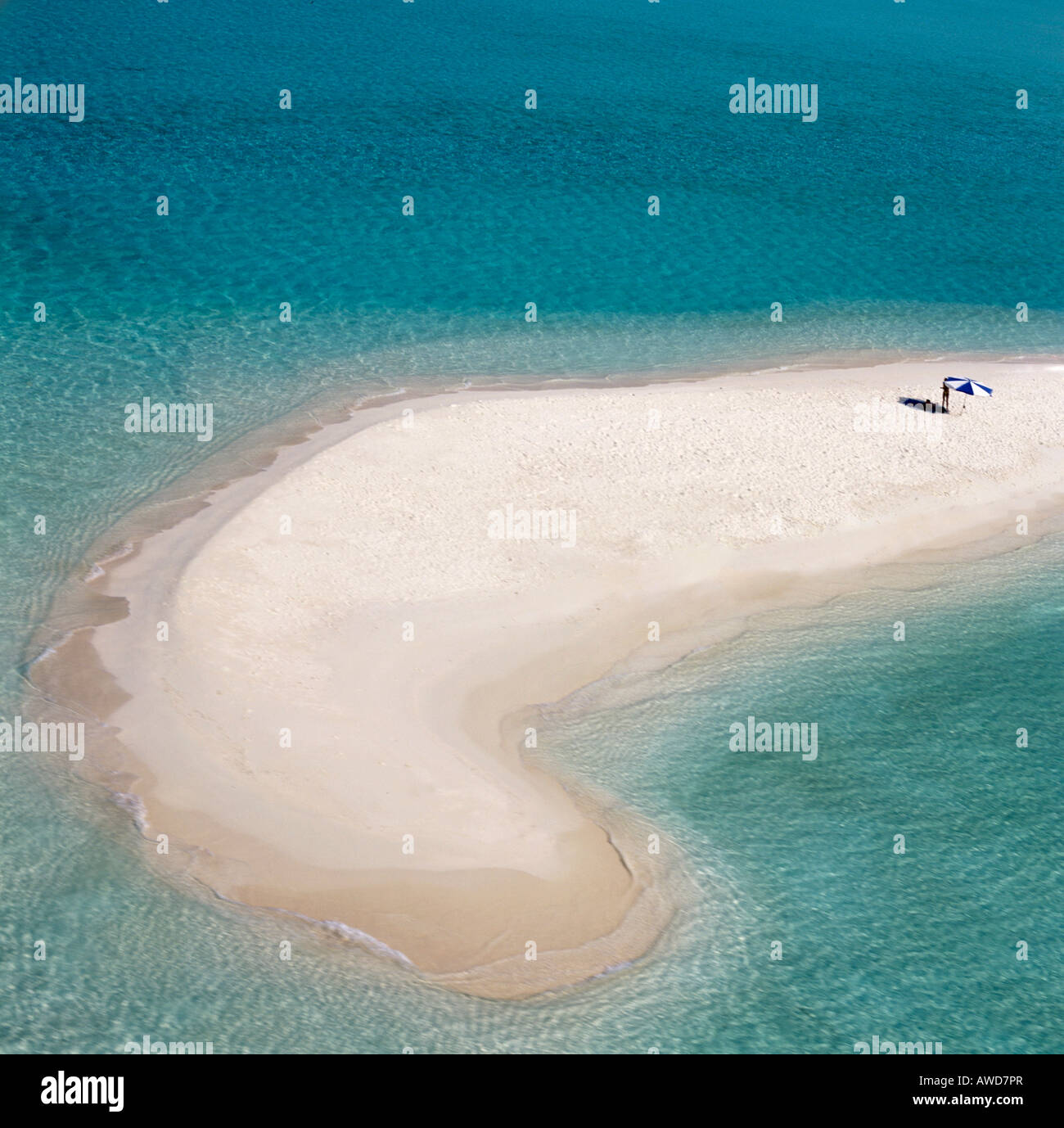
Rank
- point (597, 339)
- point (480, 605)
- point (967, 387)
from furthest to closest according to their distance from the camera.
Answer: point (597, 339), point (967, 387), point (480, 605)

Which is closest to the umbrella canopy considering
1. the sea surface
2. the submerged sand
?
the submerged sand

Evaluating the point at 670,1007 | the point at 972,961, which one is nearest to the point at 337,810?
the point at 670,1007

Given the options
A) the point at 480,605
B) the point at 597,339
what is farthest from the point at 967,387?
the point at 480,605

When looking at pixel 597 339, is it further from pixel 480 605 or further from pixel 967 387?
pixel 480 605

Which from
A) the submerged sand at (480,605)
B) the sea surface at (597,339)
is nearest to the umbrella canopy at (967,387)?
the submerged sand at (480,605)

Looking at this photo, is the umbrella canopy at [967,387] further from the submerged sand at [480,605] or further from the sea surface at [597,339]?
the sea surface at [597,339]

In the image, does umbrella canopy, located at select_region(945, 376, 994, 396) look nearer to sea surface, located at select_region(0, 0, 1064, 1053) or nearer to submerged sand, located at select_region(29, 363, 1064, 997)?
submerged sand, located at select_region(29, 363, 1064, 997)
